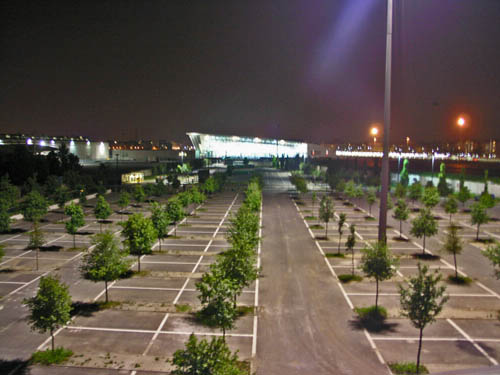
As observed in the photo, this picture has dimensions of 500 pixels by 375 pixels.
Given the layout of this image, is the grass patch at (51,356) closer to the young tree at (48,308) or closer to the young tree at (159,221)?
the young tree at (48,308)

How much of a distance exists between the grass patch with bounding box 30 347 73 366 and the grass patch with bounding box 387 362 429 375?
968 centimetres

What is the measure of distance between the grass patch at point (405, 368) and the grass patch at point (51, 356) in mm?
9678

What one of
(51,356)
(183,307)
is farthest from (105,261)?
(51,356)

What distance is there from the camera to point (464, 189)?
3925 cm

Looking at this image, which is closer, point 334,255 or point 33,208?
point 334,255

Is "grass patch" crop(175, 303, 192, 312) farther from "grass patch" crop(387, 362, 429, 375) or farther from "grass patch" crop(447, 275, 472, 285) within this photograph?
"grass patch" crop(447, 275, 472, 285)

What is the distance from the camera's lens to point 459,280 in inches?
728

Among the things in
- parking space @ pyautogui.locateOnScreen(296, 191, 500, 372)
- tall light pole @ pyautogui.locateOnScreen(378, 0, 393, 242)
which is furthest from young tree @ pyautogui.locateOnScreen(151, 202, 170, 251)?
tall light pole @ pyautogui.locateOnScreen(378, 0, 393, 242)

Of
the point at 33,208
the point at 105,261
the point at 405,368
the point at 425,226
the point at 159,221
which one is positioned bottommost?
the point at 405,368

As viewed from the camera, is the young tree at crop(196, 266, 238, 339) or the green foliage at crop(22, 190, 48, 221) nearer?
the young tree at crop(196, 266, 238, 339)

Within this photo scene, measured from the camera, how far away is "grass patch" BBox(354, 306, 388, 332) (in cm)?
1357

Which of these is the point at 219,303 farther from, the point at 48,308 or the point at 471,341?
the point at 471,341

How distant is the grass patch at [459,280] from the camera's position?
1822cm

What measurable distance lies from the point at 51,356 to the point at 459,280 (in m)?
17.6
